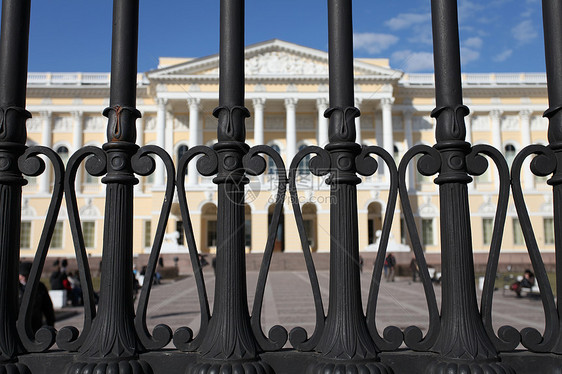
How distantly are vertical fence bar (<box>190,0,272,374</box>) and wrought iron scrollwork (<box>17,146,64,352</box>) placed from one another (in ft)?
2.36

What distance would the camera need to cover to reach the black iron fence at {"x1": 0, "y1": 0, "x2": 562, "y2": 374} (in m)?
2.23

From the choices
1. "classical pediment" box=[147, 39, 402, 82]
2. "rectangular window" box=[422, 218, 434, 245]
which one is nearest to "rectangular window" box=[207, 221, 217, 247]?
"classical pediment" box=[147, 39, 402, 82]

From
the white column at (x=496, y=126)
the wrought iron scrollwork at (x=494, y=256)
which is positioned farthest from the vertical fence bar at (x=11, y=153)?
the white column at (x=496, y=126)

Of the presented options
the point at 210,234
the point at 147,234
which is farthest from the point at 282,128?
the point at 147,234

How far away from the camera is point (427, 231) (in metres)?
38.7

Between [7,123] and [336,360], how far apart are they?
1851mm

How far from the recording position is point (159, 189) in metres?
37.5

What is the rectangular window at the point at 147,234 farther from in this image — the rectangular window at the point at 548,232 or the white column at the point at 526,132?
the rectangular window at the point at 548,232

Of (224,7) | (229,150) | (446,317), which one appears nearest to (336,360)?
(446,317)

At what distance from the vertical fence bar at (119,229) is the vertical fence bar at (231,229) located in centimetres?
36

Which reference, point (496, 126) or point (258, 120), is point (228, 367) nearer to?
point (258, 120)

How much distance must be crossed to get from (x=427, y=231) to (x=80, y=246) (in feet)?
126

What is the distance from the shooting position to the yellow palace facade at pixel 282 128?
123ft

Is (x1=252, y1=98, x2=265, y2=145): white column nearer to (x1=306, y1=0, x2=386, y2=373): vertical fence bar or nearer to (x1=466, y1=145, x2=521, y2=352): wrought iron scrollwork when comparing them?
(x1=306, y1=0, x2=386, y2=373): vertical fence bar
